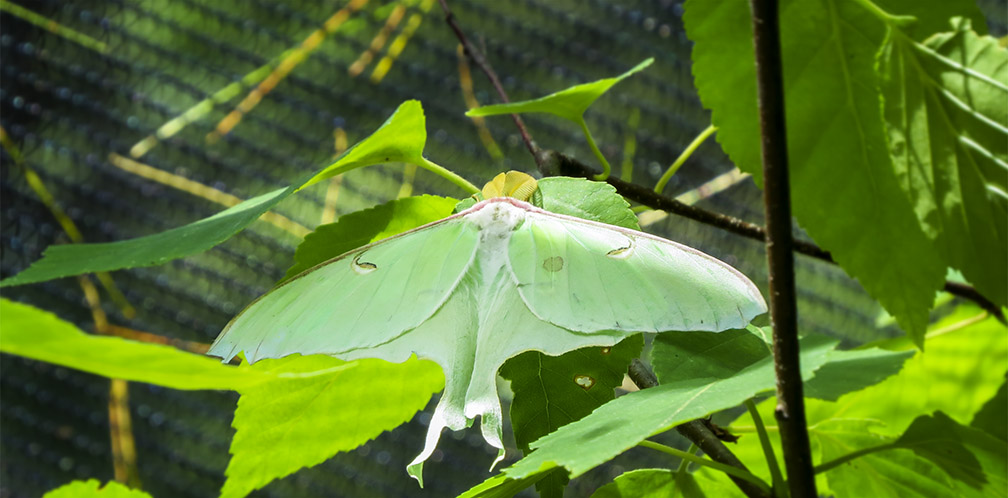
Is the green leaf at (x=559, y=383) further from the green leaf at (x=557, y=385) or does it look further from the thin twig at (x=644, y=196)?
the thin twig at (x=644, y=196)

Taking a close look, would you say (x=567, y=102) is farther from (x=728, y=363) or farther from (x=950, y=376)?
(x=950, y=376)

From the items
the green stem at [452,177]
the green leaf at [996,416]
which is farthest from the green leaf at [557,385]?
the green leaf at [996,416]

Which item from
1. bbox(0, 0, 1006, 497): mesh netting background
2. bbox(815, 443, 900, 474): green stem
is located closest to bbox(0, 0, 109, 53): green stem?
bbox(0, 0, 1006, 497): mesh netting background

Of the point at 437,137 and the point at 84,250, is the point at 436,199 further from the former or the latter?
the point at 437,137

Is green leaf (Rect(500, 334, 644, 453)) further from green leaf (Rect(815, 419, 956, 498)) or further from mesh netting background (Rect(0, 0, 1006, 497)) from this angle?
mesh netting background (Rect(0, 0, 1006, 497))

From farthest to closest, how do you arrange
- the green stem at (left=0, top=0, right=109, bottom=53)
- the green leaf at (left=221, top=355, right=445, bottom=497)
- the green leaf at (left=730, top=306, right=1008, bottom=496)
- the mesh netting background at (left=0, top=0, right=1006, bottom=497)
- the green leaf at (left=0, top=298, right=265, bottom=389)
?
1. the mesh netting background at (left=0, top=0, right=1006, bottom=497)
2. the green stem at (left=0, top=0, right=109, bottom=53)
3. the green leaf at (left=730, top=306, right=1008, bottom=496)
4. the green leaf at (left=221, top=355, right=445, bottom=497)
5. the green leaf at (left=0, top=298, right=265, bottom=389)
